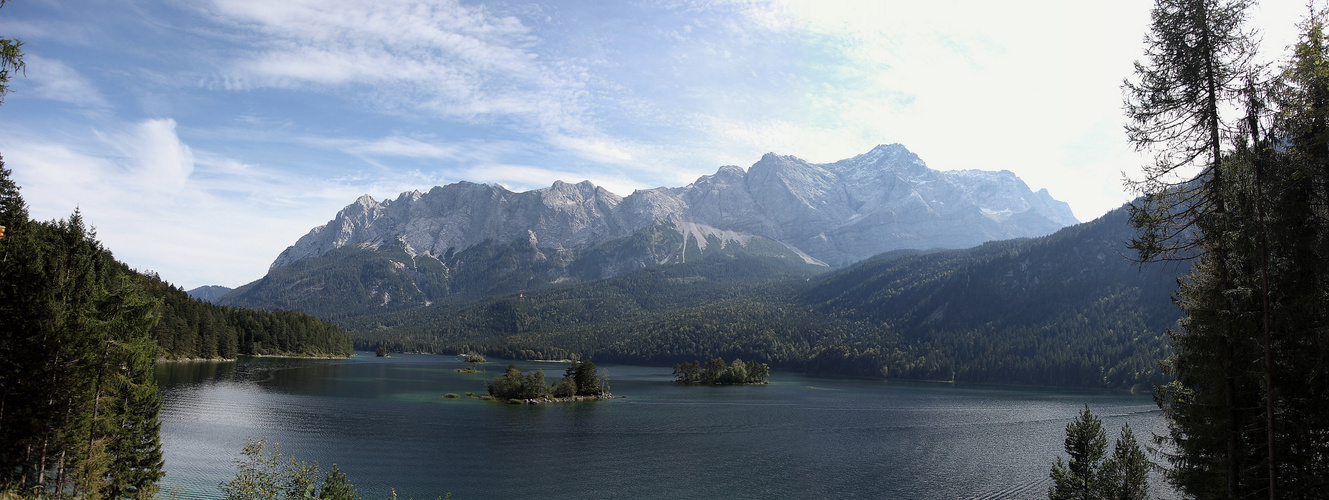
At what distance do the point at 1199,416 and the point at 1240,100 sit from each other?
953 cm

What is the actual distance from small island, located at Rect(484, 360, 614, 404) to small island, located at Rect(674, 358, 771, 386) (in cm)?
4673

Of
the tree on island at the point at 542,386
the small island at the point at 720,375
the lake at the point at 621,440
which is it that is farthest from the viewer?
the small island at the point at 720,375

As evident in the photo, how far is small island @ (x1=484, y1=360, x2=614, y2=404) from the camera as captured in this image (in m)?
111

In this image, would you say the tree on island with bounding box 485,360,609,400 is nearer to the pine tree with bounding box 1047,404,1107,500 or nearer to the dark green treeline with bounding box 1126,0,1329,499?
the pine tree with bounding box 1047,404,1107,500

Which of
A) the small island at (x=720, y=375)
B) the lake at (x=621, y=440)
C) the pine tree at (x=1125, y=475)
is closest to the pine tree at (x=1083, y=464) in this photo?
the pine tree at (x=1125, y=475)

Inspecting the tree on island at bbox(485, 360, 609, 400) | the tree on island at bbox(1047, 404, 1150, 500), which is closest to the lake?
the tree on island at bbox(485, 360, 609, 400)

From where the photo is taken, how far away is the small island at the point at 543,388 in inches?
4355

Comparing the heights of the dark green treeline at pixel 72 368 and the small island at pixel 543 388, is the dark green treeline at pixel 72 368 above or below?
above

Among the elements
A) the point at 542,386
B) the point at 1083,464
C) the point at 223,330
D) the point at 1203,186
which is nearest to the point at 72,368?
the point at 1203,186

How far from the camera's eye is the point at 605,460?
208 ft

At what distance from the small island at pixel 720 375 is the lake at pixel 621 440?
3671cm

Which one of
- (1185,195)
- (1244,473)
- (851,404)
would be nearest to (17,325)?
(1185,195)

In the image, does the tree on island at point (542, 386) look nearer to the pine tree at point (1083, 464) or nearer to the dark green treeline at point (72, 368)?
the dark green treeline at point (72, 368)

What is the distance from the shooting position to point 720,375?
16812 centimetres
